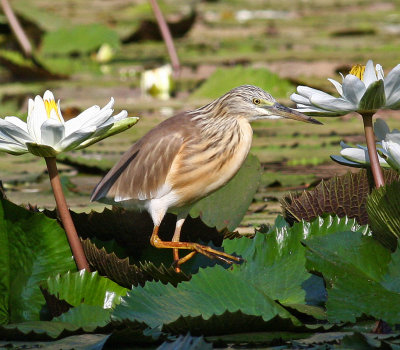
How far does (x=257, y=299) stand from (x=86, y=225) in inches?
23.1

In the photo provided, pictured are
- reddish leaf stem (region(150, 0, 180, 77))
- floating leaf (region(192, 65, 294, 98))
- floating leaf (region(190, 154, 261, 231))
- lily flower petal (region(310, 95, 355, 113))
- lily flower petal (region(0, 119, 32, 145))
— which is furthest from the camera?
reddish leaf stem (region(150, 0, 180, 77))

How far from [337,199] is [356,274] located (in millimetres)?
453

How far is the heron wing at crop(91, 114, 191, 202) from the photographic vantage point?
2.42 m

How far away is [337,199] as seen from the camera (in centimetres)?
221

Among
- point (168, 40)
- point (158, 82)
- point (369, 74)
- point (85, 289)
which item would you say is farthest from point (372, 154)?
point (168, 40)

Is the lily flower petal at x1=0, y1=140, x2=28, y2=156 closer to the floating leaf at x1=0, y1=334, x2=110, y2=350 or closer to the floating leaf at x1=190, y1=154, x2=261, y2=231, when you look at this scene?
the floating leaf at x1=0, y1=334, x2=110, y2=350

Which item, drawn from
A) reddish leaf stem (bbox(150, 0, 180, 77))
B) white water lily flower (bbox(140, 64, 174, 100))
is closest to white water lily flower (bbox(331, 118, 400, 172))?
white water lily flower (bbox(140, 64, 174, 100))

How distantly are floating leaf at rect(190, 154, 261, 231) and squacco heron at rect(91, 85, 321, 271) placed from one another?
128 mm

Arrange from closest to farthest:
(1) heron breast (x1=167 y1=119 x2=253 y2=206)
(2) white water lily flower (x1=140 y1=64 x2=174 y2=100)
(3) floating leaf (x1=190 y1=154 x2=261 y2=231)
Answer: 1. (1) heron breast (x1=167 y1=119 x2=253 y2=206)
2. (3) floating leaf (x1=190 y1=154 x2=261 y2=231)
3. (2) white water lily flower (x1=140 y1=64 x2=174 y2=100)

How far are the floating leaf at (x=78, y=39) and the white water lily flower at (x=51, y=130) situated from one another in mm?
4792

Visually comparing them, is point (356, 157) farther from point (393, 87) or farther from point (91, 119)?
point (91, 119)

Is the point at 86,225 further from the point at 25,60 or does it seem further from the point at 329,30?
the point at 329,30

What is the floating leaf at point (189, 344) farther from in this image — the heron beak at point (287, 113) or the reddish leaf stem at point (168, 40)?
the reddish leaf stem at point (168, 40)

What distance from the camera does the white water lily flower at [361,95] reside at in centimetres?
197
